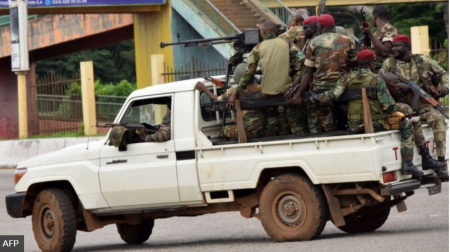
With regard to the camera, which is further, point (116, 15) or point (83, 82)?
point (116, 15)

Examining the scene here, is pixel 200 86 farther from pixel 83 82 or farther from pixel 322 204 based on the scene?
pixel 83 82

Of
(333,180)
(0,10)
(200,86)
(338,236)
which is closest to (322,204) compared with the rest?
(333,180)

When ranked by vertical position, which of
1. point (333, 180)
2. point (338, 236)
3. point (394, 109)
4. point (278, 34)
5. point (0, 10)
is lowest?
point (338, 236)

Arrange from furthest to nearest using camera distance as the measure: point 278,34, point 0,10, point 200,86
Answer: point 0,10 < point 278,34 < point 200,86

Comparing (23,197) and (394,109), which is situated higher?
(394,109)

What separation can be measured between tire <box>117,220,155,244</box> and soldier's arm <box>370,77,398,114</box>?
11.9 ft

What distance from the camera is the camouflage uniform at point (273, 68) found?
11.0m

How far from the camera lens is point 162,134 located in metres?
11.3

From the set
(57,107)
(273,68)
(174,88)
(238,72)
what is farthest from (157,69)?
(273,68)

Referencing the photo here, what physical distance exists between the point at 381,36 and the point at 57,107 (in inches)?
690

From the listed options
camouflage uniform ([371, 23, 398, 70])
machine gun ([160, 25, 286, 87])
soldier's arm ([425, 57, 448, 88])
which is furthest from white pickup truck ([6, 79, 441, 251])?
camouflage uniform ([371, 23, 398, 70])

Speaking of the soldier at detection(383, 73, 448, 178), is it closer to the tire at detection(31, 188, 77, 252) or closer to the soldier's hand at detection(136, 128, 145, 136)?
the soldier's hand at detection(136, 128, 145, 136)

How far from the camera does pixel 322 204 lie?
10523mm

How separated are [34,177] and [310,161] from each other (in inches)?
139
